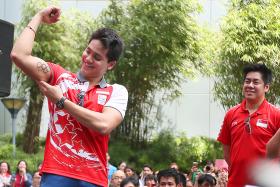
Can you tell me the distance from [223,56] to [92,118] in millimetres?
16945

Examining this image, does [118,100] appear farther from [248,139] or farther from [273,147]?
[248,139]

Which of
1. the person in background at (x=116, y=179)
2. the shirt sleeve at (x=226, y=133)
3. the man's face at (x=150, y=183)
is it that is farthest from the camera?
the man's face at (x=150, y=183)

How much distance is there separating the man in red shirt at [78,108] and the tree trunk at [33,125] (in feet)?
56.3

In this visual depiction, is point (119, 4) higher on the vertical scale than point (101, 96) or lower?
higher

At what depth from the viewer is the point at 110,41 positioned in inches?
153

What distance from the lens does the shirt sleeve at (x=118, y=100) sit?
3.87 meters

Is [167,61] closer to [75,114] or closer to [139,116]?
[139,116]

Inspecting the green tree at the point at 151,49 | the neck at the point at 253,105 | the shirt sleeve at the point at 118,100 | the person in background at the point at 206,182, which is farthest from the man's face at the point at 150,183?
the green tree at the point at 151,49

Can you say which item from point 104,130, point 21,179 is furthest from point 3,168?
point 104,130

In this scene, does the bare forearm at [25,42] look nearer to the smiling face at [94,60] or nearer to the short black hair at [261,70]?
the smiling face at [94,60]

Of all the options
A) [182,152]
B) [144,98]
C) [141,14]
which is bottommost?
[182,152]

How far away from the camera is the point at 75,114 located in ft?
12.0

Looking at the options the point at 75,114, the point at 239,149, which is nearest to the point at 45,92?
the point at 75,114

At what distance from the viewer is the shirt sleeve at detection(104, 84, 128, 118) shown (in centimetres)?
387
